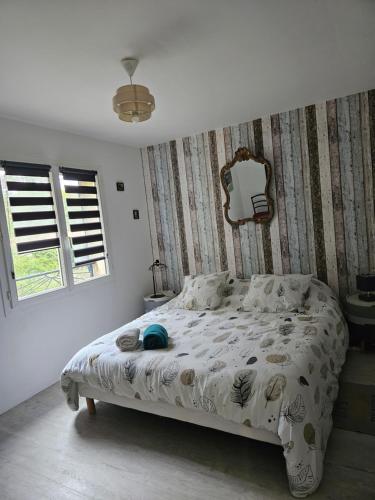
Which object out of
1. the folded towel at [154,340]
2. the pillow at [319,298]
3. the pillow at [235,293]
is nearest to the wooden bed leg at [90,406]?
the folded towel at [154,340]

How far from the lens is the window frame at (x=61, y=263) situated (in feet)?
9.31

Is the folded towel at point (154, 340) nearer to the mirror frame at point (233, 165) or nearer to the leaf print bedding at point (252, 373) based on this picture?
the leaf print bedding at point (252, 373)

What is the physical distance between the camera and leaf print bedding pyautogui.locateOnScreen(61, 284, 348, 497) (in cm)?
179

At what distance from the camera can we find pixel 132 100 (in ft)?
6.51

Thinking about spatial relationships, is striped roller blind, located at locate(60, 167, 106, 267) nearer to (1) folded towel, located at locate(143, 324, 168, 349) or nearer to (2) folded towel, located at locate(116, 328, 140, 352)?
(2) folded towel, located at locate(116, 328, 140, 352)

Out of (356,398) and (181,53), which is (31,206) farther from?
(356,398)

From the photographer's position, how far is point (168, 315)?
11.1 feet

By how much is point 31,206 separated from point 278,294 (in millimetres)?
2404

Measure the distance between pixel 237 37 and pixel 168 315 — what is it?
7.88 ft

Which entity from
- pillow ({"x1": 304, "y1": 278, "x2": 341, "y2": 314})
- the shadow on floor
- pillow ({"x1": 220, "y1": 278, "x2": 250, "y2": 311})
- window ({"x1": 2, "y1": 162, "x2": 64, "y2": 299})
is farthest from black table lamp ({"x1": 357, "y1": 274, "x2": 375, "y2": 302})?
window ({"x1": 2, "y1": 162, "x2": 64, "y2": 299})

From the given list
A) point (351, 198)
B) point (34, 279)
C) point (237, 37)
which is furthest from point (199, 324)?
point (237, 37)

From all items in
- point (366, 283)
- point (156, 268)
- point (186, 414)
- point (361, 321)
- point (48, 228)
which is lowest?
point (186, 414)

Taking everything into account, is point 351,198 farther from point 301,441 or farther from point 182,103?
point 301,441

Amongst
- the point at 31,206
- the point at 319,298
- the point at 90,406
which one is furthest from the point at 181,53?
the point at 90,406
